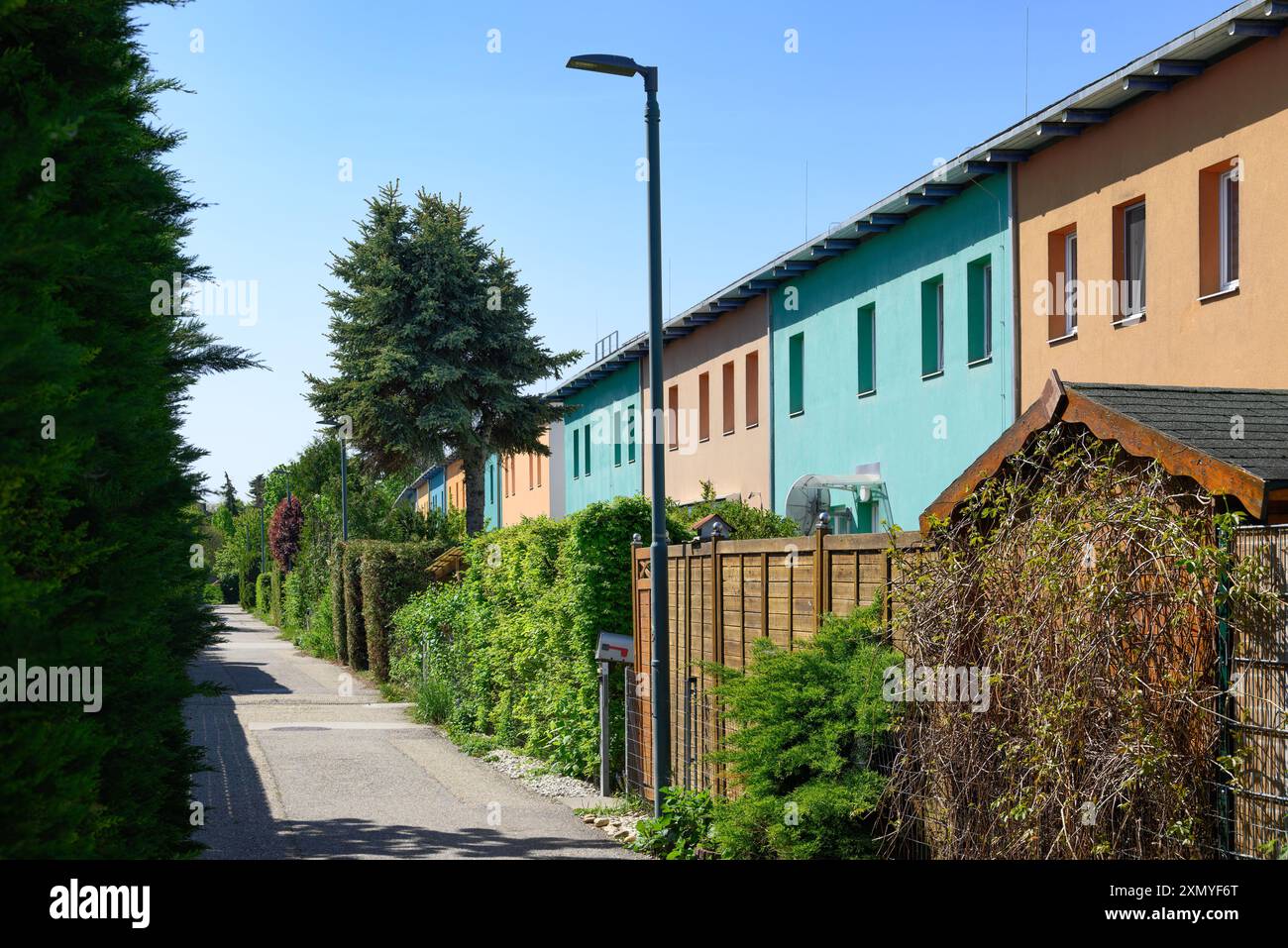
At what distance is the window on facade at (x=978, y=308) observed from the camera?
20.2 meters

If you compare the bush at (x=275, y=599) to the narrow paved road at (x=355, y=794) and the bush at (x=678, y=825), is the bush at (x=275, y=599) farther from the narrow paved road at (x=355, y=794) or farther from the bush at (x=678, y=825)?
the bush at (x=678, y=825)

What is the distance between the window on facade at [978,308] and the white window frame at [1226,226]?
4.70 meters

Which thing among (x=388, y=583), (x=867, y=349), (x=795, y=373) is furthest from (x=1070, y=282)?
(x=388, y=583)

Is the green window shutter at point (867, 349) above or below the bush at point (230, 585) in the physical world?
above

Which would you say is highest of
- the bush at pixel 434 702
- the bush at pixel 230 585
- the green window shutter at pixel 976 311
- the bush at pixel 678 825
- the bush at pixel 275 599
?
the green window shutter at pixel 976 311

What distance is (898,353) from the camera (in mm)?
22312

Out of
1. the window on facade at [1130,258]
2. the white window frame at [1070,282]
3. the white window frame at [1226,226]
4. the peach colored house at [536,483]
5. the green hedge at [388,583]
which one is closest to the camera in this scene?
the white window frame at [1226,226]

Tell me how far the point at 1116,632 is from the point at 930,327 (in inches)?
617

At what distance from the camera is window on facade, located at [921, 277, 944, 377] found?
21.4 metres

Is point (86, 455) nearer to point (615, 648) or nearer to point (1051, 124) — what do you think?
point (615, 648)

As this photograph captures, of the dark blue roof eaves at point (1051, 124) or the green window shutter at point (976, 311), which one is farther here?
the green window shutter at point (976, 311)

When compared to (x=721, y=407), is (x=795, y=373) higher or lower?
higher

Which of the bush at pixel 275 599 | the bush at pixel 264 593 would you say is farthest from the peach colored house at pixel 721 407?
the bush at pixel 264 593
